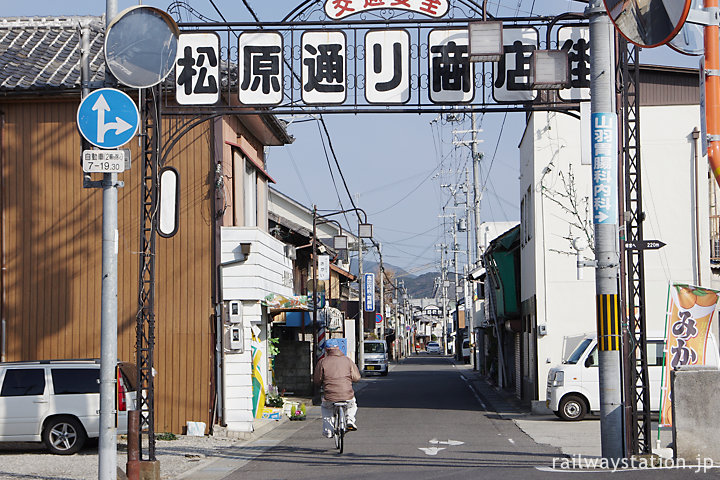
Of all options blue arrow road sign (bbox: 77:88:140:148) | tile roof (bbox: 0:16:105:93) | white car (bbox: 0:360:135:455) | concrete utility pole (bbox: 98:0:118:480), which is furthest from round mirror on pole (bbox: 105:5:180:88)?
tile roof (bbox: 0:16:105:93)

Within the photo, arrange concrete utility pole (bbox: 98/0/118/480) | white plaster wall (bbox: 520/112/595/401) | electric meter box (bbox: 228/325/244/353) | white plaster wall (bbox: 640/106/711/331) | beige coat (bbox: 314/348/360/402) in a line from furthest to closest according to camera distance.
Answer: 1. white plaster wall (bbox: 520/112/595/401)
2. white plaster wall (bbox: 640/106/711/331)
3. electric meter box (bbox: 228/325/244/353)
4. beige coat (bbox: 314/348/360/402)
5. concrete utility pole (bbox: 98/0/118/480)

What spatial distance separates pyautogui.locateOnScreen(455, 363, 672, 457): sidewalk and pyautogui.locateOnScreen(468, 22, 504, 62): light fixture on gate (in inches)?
260

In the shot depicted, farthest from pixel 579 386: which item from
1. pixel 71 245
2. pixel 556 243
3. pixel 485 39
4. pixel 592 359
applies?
pixel 71 245

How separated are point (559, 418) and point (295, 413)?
260 inches

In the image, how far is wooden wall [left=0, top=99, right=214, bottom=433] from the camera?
18.5 m

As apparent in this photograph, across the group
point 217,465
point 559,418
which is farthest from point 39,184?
point 559,418

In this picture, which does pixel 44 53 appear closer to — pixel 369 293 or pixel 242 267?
pixel 242 267

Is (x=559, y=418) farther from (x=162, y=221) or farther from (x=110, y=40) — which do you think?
(x=110, y=40)

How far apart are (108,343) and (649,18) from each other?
6717mm

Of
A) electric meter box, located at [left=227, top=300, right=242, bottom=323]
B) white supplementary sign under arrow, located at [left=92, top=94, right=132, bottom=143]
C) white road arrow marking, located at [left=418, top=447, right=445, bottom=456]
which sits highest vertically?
white supplementary sign under arrow, located at [left=92, top=94, right=132, bottom=143]

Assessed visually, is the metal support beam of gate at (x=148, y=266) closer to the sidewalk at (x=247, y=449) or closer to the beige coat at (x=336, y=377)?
the sidewalk at (x=247, y=449)

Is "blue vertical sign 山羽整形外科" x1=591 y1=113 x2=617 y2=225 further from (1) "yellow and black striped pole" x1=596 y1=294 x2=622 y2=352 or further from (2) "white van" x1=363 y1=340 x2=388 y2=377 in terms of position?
(2) "white van" x1=363 y1=340 x2=388 y2=377

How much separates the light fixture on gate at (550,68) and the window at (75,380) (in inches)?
355

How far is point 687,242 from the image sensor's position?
23.7 metres
